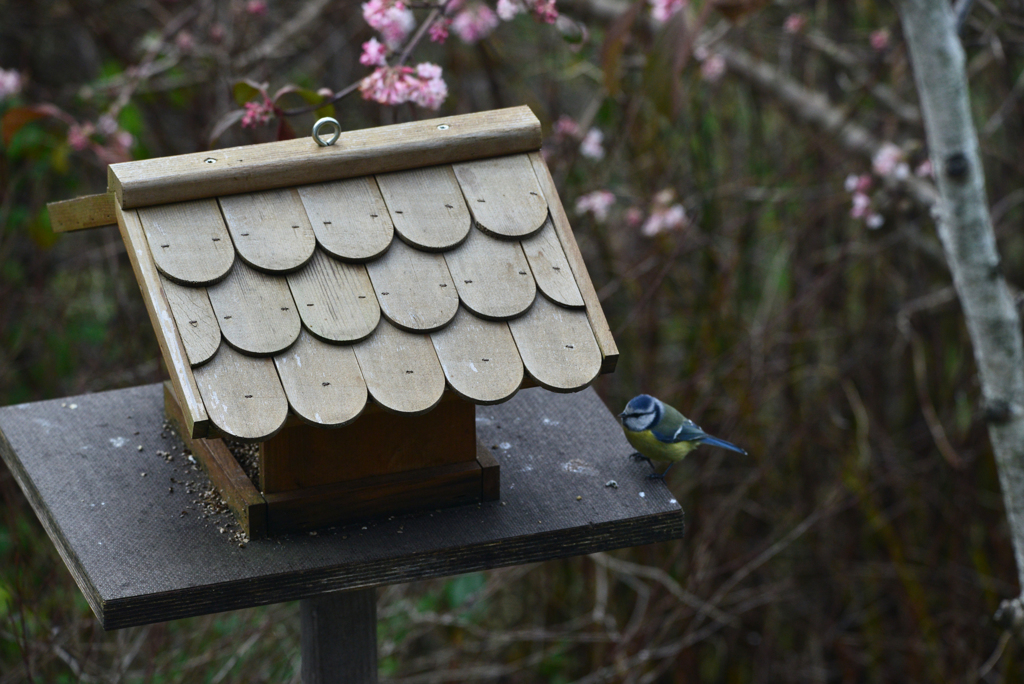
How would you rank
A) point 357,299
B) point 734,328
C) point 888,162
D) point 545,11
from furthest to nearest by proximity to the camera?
point 734,328, point 888,162, point 545,11, point 357,299

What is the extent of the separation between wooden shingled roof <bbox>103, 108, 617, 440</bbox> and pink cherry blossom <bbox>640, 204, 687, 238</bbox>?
1688 millimetres

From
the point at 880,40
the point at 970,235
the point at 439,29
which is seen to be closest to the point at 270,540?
the point at 439,29

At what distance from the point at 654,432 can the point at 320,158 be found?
72 cm

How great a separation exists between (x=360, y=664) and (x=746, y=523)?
247 cm

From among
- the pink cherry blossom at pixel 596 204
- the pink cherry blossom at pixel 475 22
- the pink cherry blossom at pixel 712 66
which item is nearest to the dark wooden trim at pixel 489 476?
the pink cherry blossom at pixel 475 22

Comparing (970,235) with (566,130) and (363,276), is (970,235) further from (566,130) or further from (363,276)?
(566,130)

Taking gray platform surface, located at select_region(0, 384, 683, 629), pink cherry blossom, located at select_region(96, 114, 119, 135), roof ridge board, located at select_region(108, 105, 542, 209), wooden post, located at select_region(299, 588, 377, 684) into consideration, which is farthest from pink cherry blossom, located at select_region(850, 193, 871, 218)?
pink cherry blossom, located at select_region(96, 114, 119, 135)

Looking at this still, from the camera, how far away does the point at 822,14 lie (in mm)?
3984

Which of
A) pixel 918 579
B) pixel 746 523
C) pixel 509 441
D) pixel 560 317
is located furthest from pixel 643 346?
pixel 560 317

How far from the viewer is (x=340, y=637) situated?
6.10 ft

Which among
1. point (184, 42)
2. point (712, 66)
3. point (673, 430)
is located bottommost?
point (673, 430)

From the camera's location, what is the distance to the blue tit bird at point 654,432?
1754 millimetres

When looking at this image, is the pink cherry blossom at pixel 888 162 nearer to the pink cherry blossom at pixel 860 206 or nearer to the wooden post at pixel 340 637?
the pink cherry blossom at pixel 860 206

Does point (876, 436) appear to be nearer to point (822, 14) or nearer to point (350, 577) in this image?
point (822, 14)
